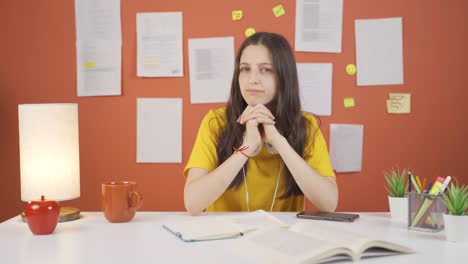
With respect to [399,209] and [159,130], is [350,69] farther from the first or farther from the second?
[399,209]

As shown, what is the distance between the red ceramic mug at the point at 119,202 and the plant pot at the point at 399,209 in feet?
2.55

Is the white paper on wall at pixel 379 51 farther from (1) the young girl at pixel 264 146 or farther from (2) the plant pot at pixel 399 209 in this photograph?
(2) the plant pot at pixel 399 209

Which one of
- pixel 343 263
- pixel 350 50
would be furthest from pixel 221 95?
pixel 343 263

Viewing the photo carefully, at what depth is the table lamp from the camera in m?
1.64

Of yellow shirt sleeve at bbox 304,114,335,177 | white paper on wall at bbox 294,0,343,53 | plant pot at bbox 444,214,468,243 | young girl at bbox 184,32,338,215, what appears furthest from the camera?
white paper on wall at bbox 294,0,343,53

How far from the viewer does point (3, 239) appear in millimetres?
1303

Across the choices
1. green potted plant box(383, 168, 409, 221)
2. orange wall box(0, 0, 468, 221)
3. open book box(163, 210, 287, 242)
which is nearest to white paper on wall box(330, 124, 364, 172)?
orange wall box(0, 0, 468, 221)

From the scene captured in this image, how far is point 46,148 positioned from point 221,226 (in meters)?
0.66

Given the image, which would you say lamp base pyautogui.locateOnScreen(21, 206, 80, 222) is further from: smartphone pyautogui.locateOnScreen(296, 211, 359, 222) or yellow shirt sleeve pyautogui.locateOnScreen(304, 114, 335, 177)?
yellow shirt sleeve pyautogui.locateOnScreen(304, 114, 335, 177)

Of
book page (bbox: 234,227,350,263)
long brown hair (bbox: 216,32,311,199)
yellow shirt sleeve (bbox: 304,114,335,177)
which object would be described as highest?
long brown hair (bbox: 216,32,311,199)

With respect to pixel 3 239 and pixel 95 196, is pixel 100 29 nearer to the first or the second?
pixel 95 196

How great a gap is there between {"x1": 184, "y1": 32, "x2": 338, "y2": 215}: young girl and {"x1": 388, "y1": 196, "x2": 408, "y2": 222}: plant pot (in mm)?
249

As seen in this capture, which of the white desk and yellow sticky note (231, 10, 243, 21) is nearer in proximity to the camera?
the white desk

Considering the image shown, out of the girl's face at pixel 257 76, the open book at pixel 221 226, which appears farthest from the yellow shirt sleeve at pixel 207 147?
the open book at pixel 221 226
